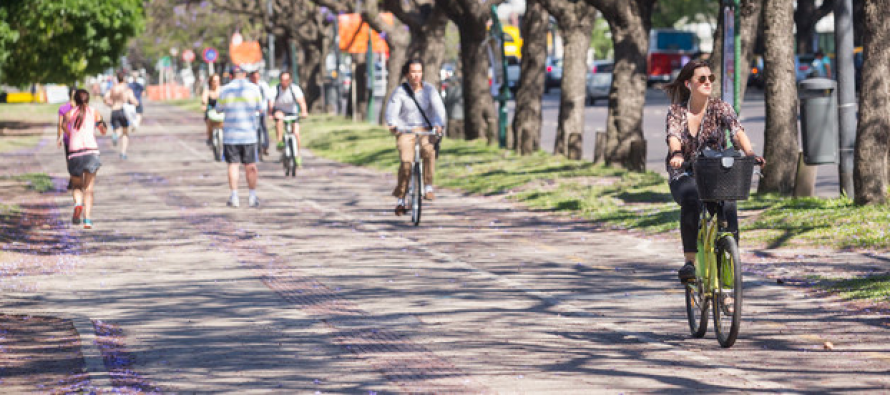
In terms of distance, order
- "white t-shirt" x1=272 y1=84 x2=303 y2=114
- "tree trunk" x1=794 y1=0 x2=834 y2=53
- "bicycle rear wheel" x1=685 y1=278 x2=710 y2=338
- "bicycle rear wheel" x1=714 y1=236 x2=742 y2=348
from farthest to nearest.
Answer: "tree trunk" x1=794 y1=0 x2=834 y2=53, "white t-shirt" x1=272 y1=84 x2=303 y2=114, "bicycle rear wheel" x1=685 y1=278 x2=710 y2=338, "bicycle rear wheel" x1=714 y1=236 x2=742 y2=348

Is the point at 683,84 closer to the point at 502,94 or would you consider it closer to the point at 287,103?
the point at 287,103

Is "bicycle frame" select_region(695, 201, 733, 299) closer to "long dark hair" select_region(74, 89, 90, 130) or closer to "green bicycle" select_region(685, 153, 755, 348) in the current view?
"green bicycle" select_region(685, 153, 755, 348)

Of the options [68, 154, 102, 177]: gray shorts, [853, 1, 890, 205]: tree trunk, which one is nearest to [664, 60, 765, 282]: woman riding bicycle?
[853, 1, 890, 205]: tree trunk

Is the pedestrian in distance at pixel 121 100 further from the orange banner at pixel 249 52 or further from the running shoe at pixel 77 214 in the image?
the orange banner at pixel 249 52

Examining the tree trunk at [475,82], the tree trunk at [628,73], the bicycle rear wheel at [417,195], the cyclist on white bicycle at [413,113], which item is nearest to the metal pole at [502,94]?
the tree trunk at [475,82]

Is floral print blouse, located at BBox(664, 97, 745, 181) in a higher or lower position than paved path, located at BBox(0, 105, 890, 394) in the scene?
higher

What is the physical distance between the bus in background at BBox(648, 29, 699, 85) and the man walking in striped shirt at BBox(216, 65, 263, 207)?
55.1 meters

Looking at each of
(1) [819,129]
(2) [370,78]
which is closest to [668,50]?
(2) [370,78]

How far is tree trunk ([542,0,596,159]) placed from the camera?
83.7ft

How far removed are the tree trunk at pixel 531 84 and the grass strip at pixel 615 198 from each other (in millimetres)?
469

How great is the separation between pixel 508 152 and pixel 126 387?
66.7ft

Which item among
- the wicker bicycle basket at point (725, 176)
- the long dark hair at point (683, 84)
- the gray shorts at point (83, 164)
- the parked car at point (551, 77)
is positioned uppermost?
the parked car at point (551, 77)

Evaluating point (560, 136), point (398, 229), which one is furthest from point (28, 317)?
point (560, 136)

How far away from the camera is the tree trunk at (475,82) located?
3166cm
